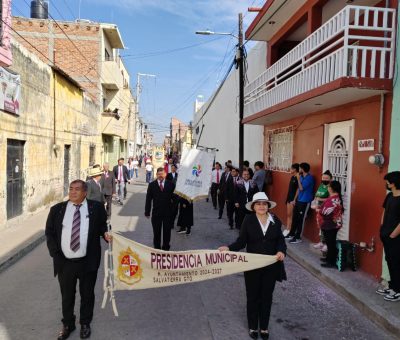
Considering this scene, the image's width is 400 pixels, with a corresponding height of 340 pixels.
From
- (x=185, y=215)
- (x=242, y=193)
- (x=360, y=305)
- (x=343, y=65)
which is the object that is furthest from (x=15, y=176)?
(x=360, y=305)

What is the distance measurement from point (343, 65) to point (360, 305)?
366cm

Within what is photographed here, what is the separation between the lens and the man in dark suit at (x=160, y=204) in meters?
7.54

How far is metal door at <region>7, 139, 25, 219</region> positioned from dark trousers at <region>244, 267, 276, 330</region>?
26.0ft

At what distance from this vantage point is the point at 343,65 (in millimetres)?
6316

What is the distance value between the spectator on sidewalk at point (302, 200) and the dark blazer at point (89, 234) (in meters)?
5.81

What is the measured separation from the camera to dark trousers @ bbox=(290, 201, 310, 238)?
9164mm

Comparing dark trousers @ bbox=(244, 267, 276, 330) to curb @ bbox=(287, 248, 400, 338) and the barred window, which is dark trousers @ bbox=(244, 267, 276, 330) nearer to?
curb @ bbox=(287, 248, 400, 338)

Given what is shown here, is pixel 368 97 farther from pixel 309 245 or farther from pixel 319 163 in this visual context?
pixel 309 245

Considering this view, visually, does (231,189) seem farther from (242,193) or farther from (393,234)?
(393,234)

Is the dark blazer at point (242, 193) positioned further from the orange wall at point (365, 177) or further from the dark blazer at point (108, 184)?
the dark blazer at point (108, 184)

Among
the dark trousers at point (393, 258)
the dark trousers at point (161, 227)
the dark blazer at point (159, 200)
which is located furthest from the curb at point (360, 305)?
the dark blazer at point (159, 200)

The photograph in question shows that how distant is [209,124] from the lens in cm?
2941

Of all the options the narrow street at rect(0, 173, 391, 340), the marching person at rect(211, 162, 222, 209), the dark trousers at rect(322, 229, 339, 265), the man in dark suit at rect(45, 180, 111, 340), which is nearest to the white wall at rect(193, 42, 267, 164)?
the marching person at rect(211, 162, 222, 209)

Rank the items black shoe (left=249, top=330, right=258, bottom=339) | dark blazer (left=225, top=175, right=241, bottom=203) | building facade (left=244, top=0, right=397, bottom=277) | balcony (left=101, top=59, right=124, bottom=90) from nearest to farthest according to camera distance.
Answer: black shoe (left=249, top=330, right=258, bottom=339) < building facade (left=244, top=0, right=397, bottom=277) < dark blazer (left=225, top=175, right=241, bottom=203) < balcony (left=101, top=59, right=124, bottom=90)
